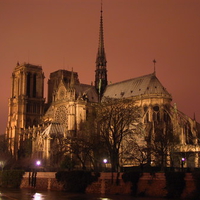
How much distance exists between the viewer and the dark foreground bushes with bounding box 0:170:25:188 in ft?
183

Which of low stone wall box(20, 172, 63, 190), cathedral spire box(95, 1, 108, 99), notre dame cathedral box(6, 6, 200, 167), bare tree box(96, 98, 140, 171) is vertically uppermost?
cathedral spire box(95, 1, 108, 99)

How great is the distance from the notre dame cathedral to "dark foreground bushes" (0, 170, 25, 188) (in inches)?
594

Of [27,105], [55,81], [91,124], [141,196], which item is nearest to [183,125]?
[91,124]

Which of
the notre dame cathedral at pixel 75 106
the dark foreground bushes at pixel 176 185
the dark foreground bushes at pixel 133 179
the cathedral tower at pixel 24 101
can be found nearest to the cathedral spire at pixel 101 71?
the notre dame cathedral at pixel 75 106

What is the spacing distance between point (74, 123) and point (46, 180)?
26.7 meters

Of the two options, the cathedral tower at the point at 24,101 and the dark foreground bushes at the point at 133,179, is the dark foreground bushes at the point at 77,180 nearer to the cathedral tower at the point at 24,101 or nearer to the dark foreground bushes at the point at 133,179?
the dark foreground bushes at the point at 133,179

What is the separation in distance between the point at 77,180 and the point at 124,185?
22.4ft

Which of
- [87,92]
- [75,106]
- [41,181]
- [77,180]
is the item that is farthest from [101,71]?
[77,180]

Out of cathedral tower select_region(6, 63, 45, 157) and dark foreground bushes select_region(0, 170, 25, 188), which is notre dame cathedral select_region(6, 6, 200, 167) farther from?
dark foreground bushes select_region(0, 170, 25, 188)

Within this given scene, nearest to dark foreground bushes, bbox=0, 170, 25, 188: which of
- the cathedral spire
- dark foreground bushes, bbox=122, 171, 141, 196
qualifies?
dark foreground bushes, bbox=122, 171, 141, 196

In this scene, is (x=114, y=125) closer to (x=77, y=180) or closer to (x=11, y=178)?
(x=77, y=180)

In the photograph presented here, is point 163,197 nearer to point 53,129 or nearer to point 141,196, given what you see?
point 141,196

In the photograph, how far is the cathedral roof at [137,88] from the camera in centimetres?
7306

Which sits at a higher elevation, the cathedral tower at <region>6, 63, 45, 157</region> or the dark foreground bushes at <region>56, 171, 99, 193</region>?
the cathedral tower at <region>6, 63, 45, 157</region>
